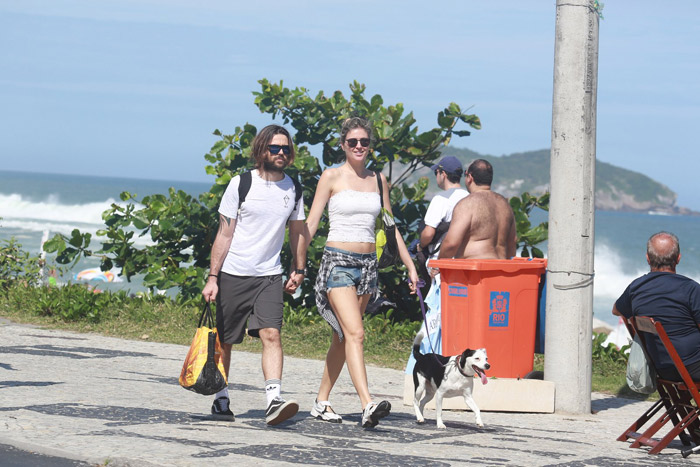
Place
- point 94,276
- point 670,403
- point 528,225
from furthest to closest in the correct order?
1. point 94,276
2. point 528,225
3. point 670,403

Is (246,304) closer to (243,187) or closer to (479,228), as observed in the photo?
(243,187)

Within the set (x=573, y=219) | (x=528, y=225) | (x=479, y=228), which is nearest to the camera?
(x=573, y=219)

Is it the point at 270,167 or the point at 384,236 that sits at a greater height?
the point at 270,167

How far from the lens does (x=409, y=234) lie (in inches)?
464

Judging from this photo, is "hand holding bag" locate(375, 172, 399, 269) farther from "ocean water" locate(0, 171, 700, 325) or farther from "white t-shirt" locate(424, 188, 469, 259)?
"ocean water" locate(0, 171, 700, 325)

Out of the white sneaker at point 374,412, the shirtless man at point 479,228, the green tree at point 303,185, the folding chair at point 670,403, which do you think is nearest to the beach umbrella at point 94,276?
the green tree at point 303,185

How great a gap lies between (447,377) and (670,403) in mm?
1424

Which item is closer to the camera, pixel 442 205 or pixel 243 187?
pixel 243 187

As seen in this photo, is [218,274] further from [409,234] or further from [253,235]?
[409,234]

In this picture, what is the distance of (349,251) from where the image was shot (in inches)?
254

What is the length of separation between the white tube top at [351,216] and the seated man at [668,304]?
171cm

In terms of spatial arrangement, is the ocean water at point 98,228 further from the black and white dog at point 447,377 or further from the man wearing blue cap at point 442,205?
the black and white dog at point 447,377

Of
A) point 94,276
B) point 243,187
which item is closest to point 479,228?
point 243,187

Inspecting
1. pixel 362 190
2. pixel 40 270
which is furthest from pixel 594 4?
pixel 40 270
